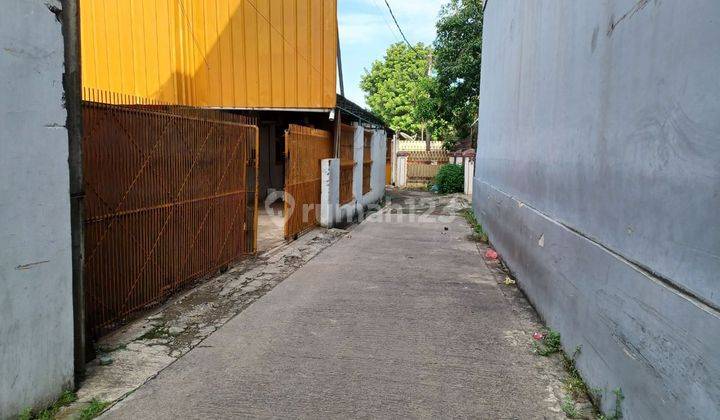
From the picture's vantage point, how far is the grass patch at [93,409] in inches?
118

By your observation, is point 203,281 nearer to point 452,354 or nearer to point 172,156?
point 172,156

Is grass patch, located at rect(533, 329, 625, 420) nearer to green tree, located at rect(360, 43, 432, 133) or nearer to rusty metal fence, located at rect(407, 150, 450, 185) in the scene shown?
rusty metal fence, located at rect(407, 150, 450, 185)

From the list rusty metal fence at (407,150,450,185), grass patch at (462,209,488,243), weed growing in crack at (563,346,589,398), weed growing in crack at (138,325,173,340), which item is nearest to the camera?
weed growing in crack at (563,346,589,398)

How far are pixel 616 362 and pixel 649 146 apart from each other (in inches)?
53.7

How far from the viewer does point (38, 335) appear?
117 inches

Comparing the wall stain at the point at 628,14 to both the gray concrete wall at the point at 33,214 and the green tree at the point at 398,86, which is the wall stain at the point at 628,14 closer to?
the gray concrete wall at the point at 33,214

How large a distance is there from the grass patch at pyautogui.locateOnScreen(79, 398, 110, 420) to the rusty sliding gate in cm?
105

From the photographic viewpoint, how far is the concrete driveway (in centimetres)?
322

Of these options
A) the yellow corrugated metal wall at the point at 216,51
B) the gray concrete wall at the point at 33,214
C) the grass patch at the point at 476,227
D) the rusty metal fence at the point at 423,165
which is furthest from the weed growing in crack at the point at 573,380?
the rusty metal fence at the point at 423,165

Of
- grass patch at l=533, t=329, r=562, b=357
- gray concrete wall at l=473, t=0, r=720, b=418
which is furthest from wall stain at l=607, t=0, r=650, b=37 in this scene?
grass patch at l=533, t=329, r=562, b=357

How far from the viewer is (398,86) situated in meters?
37.8

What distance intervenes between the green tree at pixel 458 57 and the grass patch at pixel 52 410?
1906 cm

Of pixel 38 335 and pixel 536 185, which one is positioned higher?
pixel 536 185

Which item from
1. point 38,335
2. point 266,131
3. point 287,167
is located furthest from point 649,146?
point 266,131
